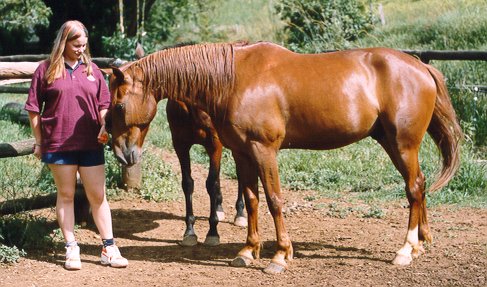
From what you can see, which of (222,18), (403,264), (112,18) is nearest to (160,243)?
(403,264)

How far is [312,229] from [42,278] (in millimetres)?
2508

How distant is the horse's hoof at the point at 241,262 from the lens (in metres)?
5.55

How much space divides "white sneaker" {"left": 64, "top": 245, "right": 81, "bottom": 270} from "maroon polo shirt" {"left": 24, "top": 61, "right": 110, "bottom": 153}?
77cm

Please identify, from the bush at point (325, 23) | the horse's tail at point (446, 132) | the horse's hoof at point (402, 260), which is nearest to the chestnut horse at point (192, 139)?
the horse's hoof at point (402, 260)

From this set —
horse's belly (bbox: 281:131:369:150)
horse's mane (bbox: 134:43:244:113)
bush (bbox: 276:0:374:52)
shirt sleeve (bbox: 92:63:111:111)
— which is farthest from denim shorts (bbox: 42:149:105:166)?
bush (bbox: 276:0:374:52)

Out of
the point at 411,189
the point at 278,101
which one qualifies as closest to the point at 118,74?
the point at 278,101

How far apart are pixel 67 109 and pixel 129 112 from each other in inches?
17.4

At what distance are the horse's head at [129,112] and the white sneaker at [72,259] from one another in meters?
0.79

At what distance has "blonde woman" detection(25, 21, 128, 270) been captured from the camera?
207 inches

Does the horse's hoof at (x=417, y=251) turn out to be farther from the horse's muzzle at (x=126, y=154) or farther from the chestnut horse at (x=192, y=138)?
the horse's muzzle at (x=126, y=154)

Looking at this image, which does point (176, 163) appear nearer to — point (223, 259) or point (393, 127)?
point (223, 259)

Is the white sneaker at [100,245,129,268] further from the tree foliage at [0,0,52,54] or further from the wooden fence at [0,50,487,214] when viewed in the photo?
the tree foliage at [0,0,52,54]

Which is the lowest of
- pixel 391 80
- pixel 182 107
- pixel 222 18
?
pixel 222 18

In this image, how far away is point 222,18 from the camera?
81.4 feet
